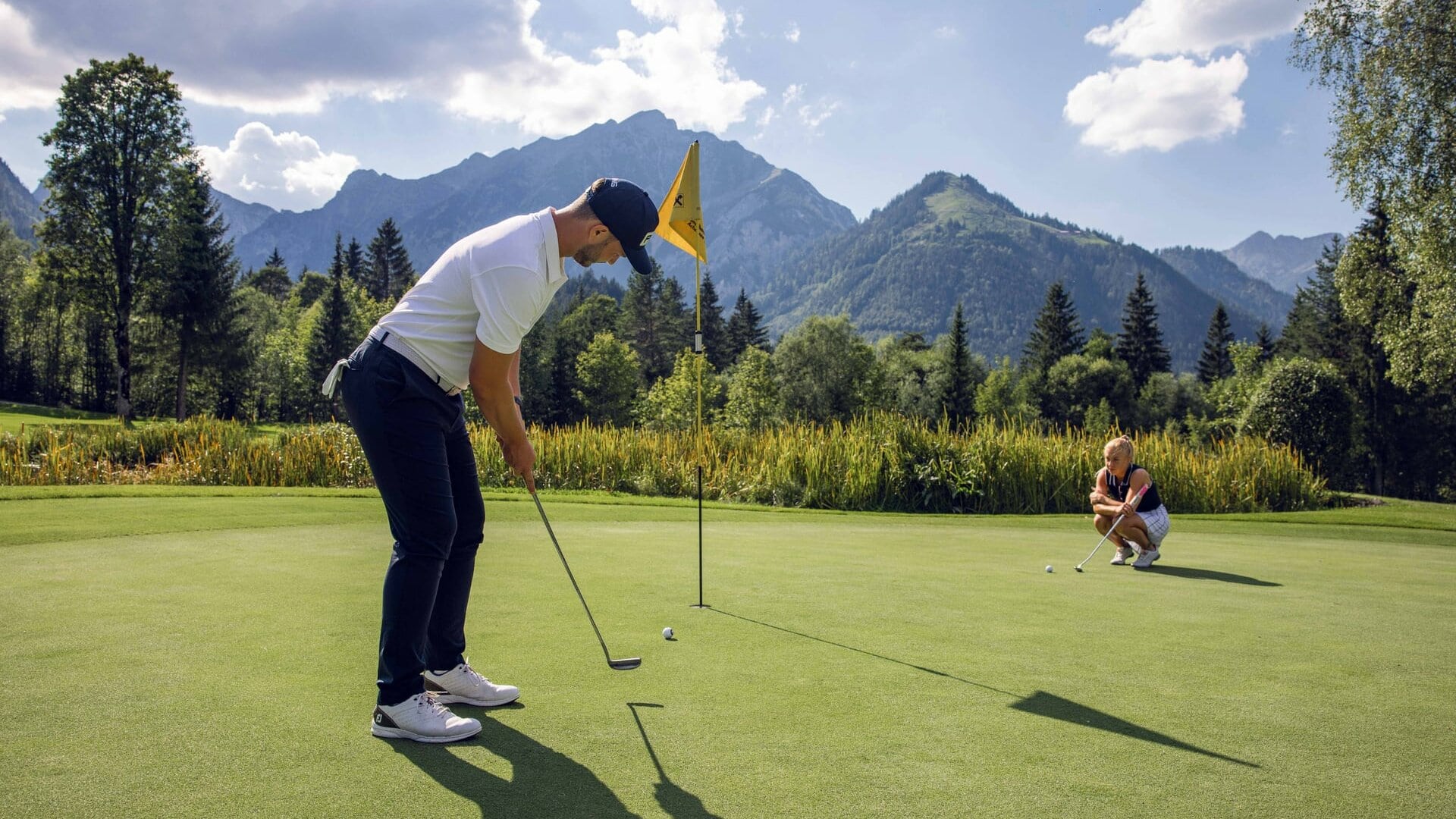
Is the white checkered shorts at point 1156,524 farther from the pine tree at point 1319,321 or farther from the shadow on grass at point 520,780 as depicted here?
the pine tree at point 1319,321

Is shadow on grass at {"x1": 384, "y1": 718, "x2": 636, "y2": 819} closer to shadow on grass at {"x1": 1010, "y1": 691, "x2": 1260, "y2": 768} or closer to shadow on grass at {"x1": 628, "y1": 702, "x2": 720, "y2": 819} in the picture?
shadow on grass at {"x1": 628, "y1": 702, "x2": 720, "y2": 819}

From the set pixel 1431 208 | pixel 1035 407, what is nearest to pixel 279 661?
pixel 1431 208

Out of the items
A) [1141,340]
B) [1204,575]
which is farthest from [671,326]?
[1204,575]

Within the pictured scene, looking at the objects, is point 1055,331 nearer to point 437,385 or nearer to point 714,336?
point 714,336

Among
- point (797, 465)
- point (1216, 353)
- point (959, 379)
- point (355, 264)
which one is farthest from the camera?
point (355, 264)

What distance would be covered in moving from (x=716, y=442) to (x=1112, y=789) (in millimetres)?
17173

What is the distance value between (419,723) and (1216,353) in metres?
93.6

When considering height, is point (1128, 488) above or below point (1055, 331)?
below

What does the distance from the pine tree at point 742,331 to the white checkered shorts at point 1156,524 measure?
8123 centimetres

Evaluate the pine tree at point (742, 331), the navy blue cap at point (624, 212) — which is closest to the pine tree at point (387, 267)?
the pine tree at point (742, 331)

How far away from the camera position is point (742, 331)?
93.3 meters

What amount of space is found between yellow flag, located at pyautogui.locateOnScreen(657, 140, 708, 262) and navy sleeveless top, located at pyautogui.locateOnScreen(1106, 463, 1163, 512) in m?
4.92

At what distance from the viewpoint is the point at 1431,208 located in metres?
21.6

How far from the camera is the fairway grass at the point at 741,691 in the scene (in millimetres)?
2779
